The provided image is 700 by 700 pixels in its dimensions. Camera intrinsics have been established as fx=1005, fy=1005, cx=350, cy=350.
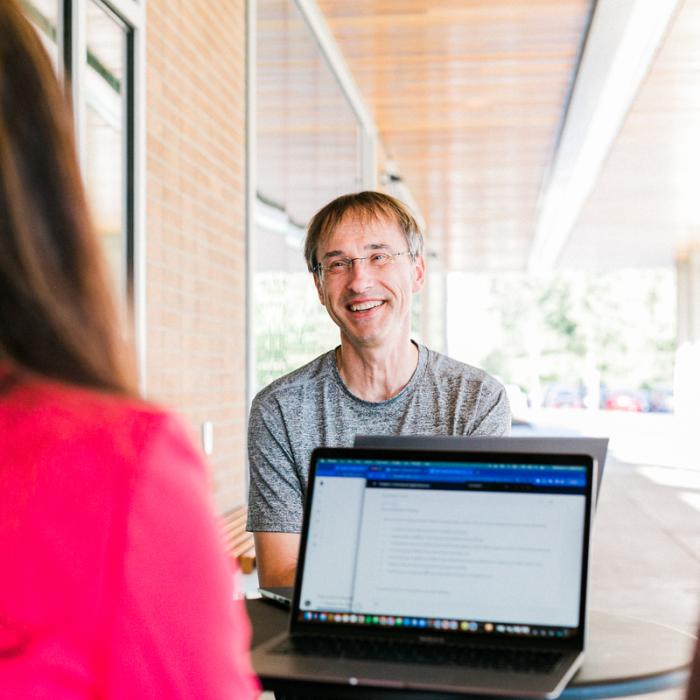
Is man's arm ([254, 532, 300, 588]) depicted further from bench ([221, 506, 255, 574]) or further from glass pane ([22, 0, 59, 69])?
bench ([221, 506, 255, 574])

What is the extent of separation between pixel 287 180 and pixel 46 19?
11.5 ft

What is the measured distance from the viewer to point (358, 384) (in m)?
2.63

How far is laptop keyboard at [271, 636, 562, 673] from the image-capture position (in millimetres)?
1548

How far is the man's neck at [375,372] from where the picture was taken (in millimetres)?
2611

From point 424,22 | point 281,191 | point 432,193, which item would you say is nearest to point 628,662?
point 281,191

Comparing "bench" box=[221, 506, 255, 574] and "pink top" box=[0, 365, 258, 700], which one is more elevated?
"pink top" box=[0, 365, 258, 700]

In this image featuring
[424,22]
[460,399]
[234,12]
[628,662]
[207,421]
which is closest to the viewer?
[628,662]

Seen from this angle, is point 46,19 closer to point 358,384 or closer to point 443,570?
point 358,384

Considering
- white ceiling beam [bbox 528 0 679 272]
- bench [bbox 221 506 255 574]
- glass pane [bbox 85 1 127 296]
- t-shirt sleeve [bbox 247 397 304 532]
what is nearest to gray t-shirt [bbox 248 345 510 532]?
t-shirt sleeve [bbox 247 397 304 532]

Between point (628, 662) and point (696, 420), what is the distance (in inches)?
892

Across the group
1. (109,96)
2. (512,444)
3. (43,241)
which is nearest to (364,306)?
(512,444)

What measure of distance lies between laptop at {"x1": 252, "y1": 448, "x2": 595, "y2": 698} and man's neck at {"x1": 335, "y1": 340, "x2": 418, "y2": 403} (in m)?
0.86

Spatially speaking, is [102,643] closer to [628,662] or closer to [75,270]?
[75,270]

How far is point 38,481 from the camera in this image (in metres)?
0.79
